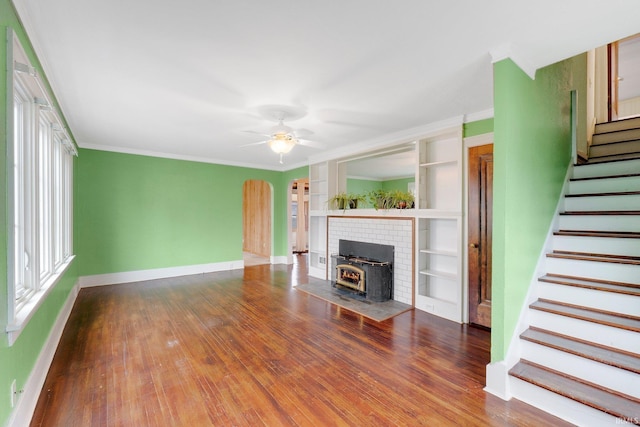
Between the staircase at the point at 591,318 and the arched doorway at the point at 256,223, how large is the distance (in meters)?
6.44

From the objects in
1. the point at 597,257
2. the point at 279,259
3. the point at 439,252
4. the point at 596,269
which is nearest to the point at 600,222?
the point at 597,257

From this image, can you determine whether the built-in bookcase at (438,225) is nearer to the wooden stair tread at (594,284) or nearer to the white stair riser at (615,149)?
the wooden stair tread at (594,284)

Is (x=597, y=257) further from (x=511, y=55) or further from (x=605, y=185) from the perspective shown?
(x=511, y=55)

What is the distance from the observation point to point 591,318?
85.9 inches

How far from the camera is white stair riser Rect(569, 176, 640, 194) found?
2.96 meters

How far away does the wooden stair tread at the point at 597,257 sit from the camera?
2383 mm

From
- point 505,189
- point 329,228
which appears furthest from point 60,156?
point 505,189

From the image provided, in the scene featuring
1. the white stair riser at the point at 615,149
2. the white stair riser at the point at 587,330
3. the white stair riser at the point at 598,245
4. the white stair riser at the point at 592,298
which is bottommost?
the white stair riser at the point at 587,330

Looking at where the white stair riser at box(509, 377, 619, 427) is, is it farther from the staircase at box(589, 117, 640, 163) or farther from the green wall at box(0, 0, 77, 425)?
the green wall at box(0, 0, 77, 425)

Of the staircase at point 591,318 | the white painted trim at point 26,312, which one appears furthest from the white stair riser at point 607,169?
the white painted trim at point 26,312

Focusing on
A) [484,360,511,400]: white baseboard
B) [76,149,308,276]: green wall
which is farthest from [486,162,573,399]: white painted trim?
[76,149,308,276]: green wall

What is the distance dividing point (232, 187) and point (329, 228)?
105 inches

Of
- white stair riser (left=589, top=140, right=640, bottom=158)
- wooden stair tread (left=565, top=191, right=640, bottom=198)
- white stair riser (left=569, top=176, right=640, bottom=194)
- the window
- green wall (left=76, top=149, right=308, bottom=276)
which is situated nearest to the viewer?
the window

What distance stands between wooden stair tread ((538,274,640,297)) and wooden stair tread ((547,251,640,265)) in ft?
0.58
